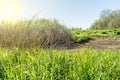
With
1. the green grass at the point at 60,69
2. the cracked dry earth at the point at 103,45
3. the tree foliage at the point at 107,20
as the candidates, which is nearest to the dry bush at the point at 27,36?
the cracked dry earth at the point at 103,45

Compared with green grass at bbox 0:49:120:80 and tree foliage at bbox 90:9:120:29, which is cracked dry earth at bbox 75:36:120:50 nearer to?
green grass at bbox 0:49:120:80

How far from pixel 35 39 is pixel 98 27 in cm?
2876

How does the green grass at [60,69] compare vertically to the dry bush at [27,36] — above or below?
below

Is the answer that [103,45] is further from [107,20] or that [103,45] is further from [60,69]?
[107,20]

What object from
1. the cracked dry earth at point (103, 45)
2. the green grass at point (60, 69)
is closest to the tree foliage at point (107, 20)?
the cracked dry earth at point (103, 45)

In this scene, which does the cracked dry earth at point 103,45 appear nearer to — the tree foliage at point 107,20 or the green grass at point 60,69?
the green grass at point 60,69

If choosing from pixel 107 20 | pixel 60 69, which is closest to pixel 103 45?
pixel 60 69

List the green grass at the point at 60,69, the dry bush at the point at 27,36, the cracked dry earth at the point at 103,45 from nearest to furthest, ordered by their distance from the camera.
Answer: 1. the green grass at the point at 60,69
2. the dry bush at the point at 27,36
3. the cracked dry earth at the point at 103,45

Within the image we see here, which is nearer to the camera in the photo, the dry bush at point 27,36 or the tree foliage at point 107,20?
the dry bush at point 27,36

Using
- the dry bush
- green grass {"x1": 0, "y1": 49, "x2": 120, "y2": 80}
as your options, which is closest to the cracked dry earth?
the dry bush

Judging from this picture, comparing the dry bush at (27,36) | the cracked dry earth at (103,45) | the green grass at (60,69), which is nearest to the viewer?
the green grass at (60,69)

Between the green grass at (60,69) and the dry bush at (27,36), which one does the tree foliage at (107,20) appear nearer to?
the dry bush at (27,36)

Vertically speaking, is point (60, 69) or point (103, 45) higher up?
point (60, 69)

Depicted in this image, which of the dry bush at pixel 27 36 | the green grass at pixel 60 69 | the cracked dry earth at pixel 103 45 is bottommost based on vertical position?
the cracked dry earth at pixel 103 45
